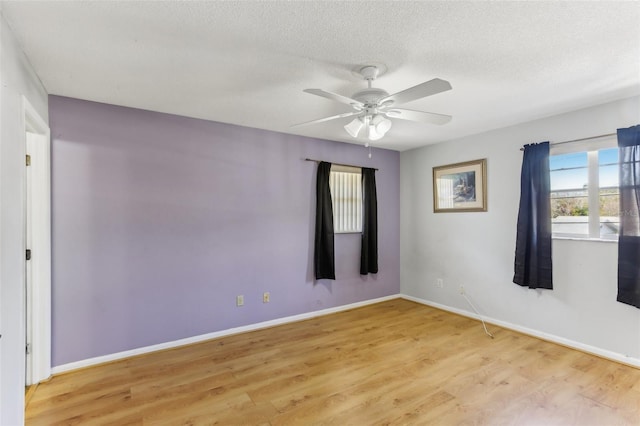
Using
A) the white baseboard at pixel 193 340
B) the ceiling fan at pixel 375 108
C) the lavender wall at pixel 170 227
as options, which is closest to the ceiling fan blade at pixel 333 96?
the ceiling fan at pixel 375 108

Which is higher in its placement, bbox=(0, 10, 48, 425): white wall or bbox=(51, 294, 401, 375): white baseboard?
bbox=(0, 10, 48, 425): white wall

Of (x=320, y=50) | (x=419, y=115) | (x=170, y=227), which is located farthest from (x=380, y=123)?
(x=170, y=227)

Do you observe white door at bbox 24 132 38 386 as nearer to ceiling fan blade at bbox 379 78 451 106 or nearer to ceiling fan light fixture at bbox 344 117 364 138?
ceiling fan light fixture at bbox 344 117 364 138

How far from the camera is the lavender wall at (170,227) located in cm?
272

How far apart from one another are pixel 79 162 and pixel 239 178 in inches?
57.7

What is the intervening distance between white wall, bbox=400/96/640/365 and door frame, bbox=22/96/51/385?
427cm

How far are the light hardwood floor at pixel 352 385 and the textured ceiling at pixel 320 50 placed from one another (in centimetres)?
238

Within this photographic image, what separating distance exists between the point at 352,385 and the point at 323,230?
2.03 meters

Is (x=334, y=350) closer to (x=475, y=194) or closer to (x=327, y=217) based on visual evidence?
(x=327, y=217)

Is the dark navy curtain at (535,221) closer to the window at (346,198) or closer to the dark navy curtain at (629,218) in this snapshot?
the dark navy curtain at (629,218)

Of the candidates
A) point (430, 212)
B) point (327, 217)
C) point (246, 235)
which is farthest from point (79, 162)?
point (430, 212)

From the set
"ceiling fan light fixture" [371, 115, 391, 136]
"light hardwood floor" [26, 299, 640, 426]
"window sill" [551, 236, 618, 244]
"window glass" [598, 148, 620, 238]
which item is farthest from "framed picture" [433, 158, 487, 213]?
"ceiling fan light fixture" [371, 115, 391, 136]

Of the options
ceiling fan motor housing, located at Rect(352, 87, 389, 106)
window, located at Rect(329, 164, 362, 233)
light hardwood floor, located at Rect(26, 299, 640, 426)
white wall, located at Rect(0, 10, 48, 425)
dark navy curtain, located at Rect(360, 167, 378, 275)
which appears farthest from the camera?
dark navy curtain, located at Rect(360, 167, 378, 275)

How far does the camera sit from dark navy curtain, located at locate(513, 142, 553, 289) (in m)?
3.27
